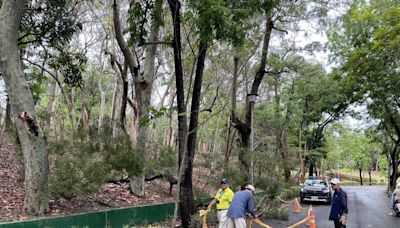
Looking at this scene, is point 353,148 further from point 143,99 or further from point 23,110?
point 23,110

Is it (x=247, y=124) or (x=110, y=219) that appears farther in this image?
(x=247, y=124)

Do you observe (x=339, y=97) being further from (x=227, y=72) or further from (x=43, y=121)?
(x=43, y=121)

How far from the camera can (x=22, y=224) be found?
8.90 m

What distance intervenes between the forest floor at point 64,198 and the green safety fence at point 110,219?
89 cm

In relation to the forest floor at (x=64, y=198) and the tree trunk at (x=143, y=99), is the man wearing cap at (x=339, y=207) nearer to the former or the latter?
the tree trunk at (x=143, y=99)

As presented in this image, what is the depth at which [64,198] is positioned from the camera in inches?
479

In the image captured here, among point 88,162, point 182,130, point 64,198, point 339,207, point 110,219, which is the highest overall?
point 182,130

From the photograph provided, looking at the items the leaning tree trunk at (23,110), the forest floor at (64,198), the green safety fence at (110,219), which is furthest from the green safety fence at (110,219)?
the leaning tree trunk at (23,110)

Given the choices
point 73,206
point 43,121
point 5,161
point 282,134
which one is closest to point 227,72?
point 282,134

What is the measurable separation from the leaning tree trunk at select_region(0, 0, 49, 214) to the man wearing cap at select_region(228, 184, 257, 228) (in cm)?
451

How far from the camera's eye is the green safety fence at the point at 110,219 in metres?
9.30

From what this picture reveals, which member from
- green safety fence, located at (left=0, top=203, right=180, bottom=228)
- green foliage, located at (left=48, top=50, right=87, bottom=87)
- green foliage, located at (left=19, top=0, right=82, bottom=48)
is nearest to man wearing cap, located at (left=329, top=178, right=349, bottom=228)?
green safety fence, located at (left=0, top=203, right=180, bottom=228)

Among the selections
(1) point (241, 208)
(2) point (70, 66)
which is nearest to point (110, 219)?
(1) point (241, 208)

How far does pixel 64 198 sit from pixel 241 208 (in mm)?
5222
